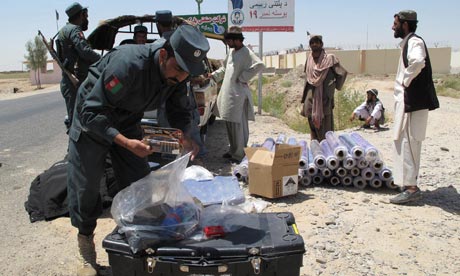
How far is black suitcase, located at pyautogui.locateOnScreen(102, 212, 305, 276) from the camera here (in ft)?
7.89

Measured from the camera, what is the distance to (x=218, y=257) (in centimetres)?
240

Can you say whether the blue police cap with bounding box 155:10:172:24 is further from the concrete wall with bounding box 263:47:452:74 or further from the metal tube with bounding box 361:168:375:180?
the concrete wall with bounding box 263:47:452:74

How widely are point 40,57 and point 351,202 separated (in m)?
47.6

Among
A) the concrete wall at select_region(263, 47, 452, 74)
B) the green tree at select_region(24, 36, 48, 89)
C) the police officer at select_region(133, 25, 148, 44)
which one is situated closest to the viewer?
the police officer at select_region(133, 25, 148, 44)

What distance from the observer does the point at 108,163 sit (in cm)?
461

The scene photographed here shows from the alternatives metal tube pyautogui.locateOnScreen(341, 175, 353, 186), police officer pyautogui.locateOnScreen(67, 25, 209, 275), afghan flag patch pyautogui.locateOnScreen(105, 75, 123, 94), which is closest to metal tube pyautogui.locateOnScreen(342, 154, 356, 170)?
metal tube pyautogui.locateOnScreen(341, 175, 353, 186)

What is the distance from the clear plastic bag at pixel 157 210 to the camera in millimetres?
2523

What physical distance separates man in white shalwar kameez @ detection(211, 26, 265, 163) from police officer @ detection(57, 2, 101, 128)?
5.78ft

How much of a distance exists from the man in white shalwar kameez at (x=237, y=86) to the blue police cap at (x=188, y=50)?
351cm

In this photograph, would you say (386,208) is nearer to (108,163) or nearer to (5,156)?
(108,163)

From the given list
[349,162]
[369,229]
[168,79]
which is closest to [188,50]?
[168,79]

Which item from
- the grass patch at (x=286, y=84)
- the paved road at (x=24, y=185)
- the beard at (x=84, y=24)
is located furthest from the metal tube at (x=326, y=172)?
the grass patch at (x=286, y=84)

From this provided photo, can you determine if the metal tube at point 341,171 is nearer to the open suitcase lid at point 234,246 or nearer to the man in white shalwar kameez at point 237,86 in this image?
the man in white shalwar kameez at point 237,86

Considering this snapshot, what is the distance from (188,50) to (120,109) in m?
0.72
